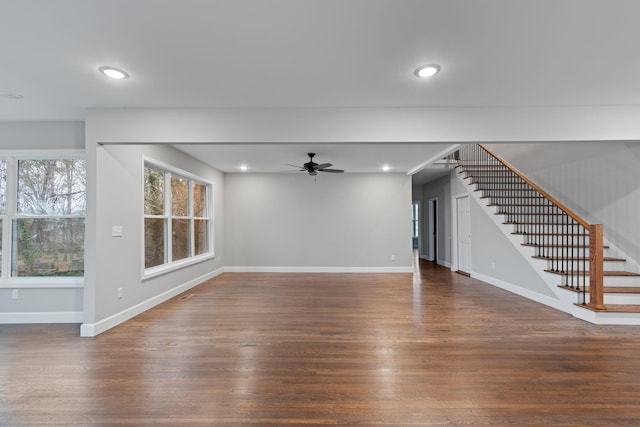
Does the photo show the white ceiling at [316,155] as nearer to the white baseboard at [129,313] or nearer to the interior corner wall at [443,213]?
the interior corner wall at [443,213]

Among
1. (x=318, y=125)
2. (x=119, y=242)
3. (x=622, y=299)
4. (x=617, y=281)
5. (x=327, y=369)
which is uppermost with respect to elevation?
(x=318, y=125)

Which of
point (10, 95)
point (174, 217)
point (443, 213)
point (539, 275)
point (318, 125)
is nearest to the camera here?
point (10, 95)

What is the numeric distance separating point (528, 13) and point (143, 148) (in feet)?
14.4

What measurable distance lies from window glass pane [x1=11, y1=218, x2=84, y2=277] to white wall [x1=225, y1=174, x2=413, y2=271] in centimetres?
365

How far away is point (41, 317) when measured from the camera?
357 centimetres

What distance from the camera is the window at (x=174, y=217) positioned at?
4434mm

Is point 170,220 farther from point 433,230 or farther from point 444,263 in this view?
point 433,230

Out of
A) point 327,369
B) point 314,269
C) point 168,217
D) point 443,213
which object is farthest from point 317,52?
point 443,213

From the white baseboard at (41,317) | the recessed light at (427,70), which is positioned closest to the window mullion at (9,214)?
the white baseboard at (41,317)

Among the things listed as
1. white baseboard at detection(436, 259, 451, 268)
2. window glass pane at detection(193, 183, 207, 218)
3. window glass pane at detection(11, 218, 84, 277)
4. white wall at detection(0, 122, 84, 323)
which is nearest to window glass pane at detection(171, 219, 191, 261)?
window glass pane at detection(193, 183, 207, 218)

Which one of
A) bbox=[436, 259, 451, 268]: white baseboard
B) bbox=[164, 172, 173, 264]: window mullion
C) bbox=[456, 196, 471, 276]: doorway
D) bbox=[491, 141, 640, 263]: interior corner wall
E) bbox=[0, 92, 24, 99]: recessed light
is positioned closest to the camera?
bbox=[0, 92, 24, 99]: recessed light

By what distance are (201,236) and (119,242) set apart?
2713mm

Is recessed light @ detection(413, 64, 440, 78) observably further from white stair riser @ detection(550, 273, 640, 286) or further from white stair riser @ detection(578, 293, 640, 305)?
white stair riser @ detection(578, 293, 640, 305)

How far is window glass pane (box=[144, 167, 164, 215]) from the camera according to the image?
172 inches
